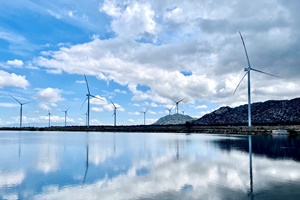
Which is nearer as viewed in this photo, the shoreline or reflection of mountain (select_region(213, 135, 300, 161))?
reflection of mountain (select_region(213, 135, 300, 161))

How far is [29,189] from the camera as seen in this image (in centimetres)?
2159

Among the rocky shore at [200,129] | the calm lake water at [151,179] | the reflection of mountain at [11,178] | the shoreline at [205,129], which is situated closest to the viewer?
the calm lake water at [151,179]

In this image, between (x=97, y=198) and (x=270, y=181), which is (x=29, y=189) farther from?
(x=270, y=181)

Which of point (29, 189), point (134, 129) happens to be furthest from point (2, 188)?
point (134, 129)

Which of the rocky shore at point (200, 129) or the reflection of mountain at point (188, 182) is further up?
the rocky shore at point (200, 129)

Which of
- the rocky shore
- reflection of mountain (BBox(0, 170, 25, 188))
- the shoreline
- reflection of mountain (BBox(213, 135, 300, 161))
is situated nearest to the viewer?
reflection of mountain (BBox(0, 170, 25, 188))

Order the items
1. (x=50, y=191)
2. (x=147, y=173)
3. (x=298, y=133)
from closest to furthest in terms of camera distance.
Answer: (x=50, y=191), (x=147, y=173), (x=298, y=133)

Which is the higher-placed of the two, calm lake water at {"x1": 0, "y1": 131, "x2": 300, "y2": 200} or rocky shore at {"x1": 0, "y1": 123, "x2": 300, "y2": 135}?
rocky shore at {"x1": 0, "y1": 123, "x2": 300, "y2": 135}

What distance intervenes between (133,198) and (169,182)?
17.6ft

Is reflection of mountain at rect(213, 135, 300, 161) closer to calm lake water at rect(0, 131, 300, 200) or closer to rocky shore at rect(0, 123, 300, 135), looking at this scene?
calm lake water at rect(0, 131, 300, 200)

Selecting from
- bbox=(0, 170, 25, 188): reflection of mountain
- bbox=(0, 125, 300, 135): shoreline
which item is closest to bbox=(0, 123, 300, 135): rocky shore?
bbox=(0, 125, 300, 135): shoreline

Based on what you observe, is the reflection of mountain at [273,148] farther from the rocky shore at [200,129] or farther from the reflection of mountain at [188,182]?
the rocky shore at [200,129]

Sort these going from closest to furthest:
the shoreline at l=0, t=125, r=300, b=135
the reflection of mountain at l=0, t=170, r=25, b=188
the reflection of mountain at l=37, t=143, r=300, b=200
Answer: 1. the reflection of mountain at l=37, t=143, r=300, b=200
2. the reflection of mountain at l=0, t=170, r=25, b=188
3. the shoreline at l=0, t=125, r=300, b=135

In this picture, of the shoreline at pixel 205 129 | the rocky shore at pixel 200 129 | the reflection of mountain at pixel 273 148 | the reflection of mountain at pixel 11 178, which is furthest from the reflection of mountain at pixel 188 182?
the rocky shore at pixel 200 129
